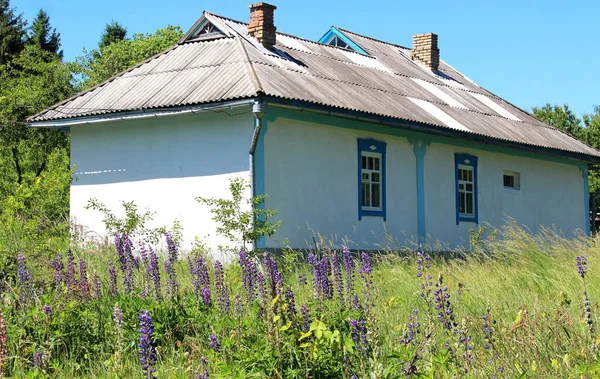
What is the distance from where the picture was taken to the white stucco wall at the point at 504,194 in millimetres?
18922

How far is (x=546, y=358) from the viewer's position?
17.6 feet

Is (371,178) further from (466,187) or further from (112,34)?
(112,34)

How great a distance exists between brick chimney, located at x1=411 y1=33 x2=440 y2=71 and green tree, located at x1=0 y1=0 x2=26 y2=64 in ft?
73.8

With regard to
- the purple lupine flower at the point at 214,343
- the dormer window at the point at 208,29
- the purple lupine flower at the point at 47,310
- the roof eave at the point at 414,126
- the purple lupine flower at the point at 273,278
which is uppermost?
the dormer window at the point at 208,29

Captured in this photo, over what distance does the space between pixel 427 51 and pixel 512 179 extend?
17.9ft

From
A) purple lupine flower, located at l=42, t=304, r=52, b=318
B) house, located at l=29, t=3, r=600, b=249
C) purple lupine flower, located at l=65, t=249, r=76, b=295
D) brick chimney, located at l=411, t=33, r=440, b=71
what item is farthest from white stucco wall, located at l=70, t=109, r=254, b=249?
brick chimney, located at l=411, t=33, r=440, b=71

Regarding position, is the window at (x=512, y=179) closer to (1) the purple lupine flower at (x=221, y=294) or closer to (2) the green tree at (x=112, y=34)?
(1) the purple lupine flower at (x=221, y=294)

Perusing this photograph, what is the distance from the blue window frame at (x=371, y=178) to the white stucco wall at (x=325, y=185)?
121 mm

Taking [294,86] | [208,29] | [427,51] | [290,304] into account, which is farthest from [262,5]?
[290,304]

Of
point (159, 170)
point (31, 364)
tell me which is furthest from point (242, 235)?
point (31, 364)

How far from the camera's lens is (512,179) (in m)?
22.0

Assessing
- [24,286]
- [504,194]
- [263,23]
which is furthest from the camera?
[504,194]

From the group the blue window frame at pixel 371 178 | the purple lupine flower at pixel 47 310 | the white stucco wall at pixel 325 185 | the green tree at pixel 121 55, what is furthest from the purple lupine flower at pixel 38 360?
the green tree at pixel 121 55

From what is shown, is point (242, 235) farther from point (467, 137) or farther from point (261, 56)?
point (467, 137)
